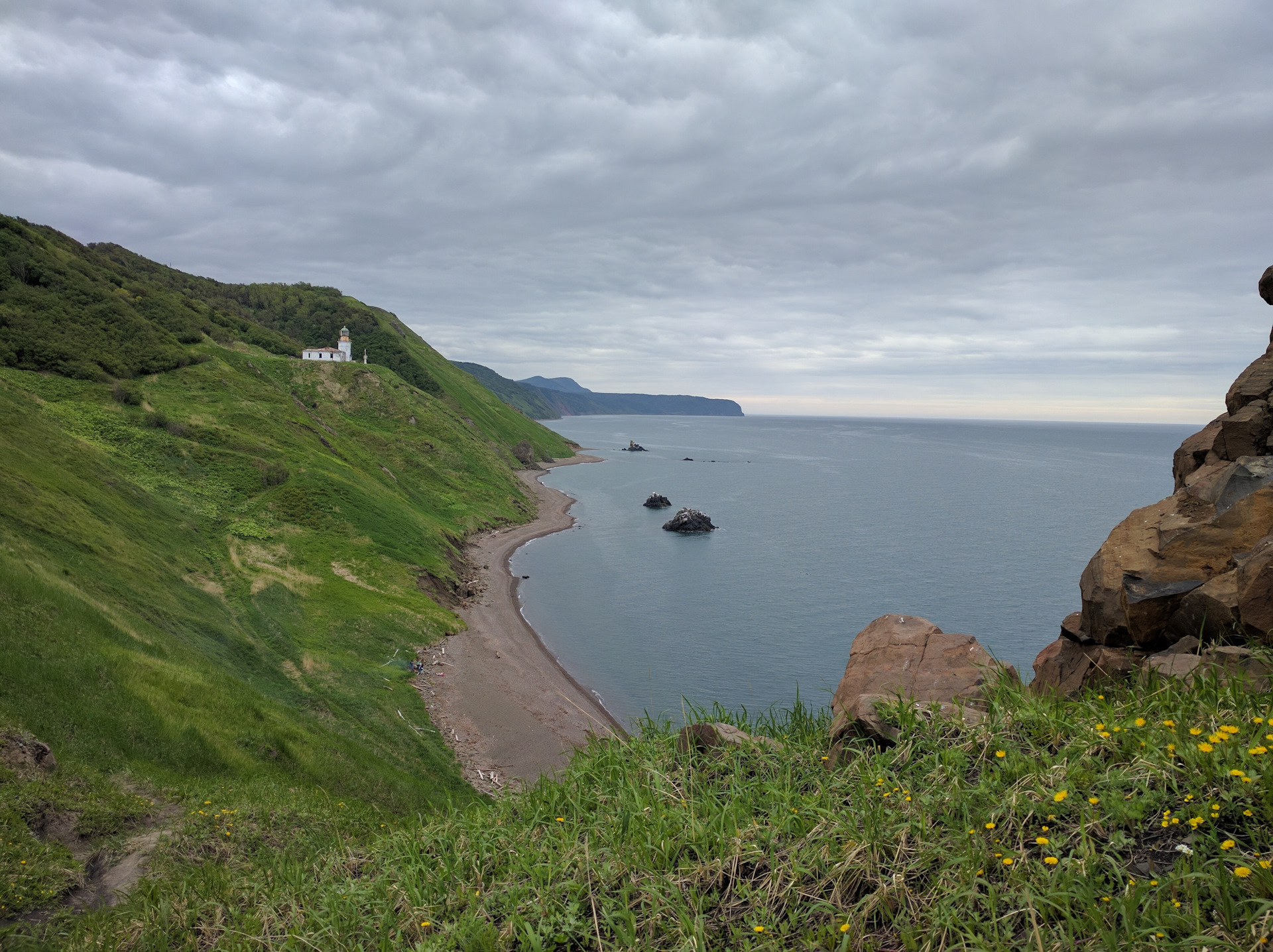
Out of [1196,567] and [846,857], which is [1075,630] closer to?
[1196,567]

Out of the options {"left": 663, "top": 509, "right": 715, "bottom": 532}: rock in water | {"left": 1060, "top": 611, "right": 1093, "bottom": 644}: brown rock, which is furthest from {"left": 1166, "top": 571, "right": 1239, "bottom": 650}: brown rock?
{"left": 663, "top": 509, "right": 715, "bottom": 532}: rock in water

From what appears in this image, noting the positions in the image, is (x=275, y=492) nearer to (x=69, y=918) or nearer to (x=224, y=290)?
(x=69, y=918)

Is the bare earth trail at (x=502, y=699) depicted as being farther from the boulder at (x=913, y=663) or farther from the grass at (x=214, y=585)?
the boulder at (x=913, y=663)

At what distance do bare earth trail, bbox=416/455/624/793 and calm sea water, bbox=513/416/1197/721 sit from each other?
2454 mm

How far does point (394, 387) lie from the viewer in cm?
10862

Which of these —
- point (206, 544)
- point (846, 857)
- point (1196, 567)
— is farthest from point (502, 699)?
point (846, 857)

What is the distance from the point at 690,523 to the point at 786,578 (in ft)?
86.2

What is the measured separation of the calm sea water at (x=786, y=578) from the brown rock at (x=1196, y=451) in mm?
15275

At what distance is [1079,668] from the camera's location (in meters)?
10.4

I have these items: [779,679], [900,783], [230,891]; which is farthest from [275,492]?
[900,783]

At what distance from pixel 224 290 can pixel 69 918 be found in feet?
631

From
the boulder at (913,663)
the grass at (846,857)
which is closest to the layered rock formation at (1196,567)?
the boulder at (913,663)

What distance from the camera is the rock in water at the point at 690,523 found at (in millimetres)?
91625

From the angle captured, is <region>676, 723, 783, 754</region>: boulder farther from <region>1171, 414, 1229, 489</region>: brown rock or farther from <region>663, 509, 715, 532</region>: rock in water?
<region>663, 509, 715, 532</region>: rock in water
